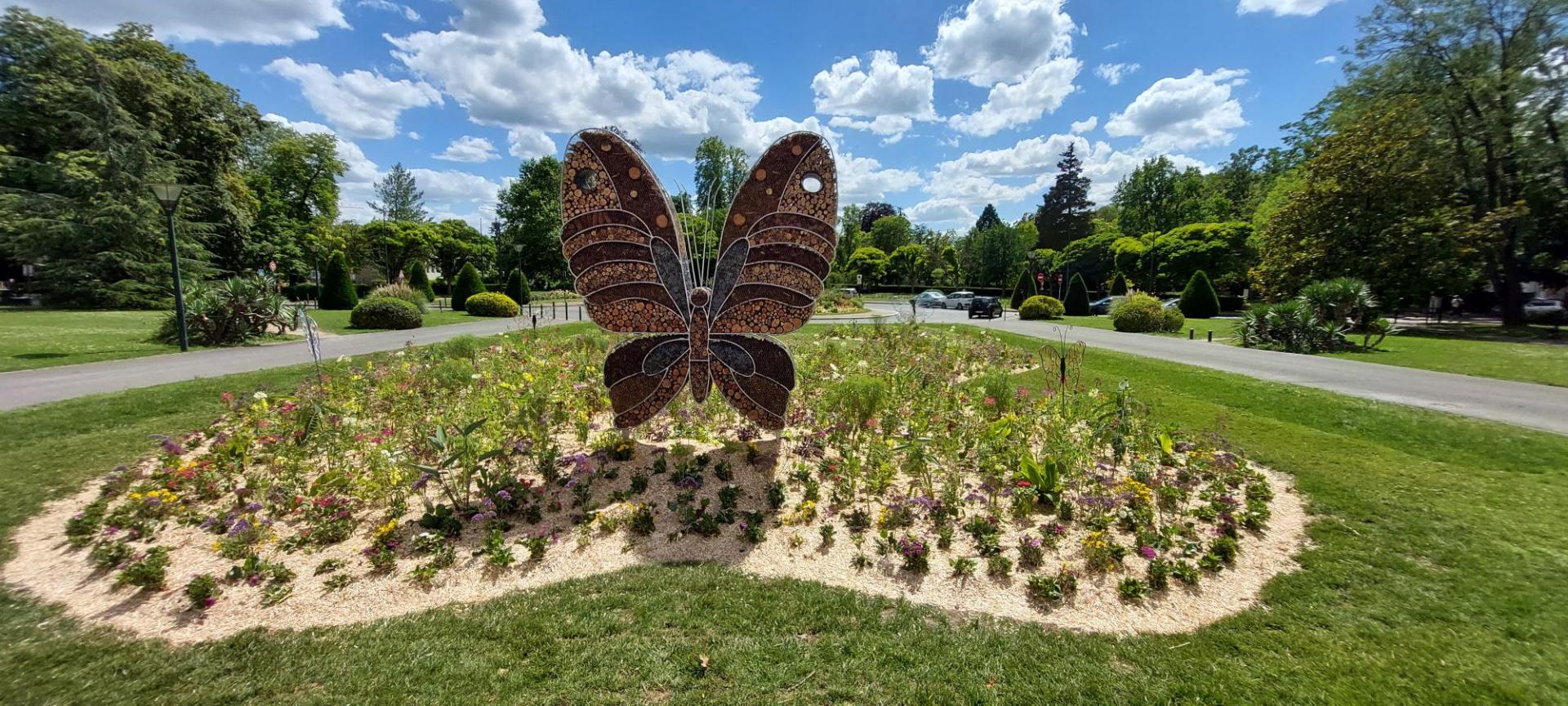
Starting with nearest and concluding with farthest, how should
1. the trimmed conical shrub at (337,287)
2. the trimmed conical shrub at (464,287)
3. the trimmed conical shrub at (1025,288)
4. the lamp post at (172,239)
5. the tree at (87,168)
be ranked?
the lamp post at (172,239) → the tree at (87,168) → the trimmed conical shrub at (337,287) → the trimmed conical shrub at (464,287) → the trimmed conical shrub at (1025,288)

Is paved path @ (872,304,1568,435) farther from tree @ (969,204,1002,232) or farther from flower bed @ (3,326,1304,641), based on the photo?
tree @ (969,204,1002,232)

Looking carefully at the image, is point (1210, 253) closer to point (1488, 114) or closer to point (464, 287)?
point (1488, 114)

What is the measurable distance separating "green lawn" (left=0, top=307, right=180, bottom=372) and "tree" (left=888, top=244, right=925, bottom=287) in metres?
52.8

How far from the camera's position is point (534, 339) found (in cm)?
1165

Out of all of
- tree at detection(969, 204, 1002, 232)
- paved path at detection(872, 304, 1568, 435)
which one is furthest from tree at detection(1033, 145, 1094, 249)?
paved path at detection(872, 304, 1568, 435)

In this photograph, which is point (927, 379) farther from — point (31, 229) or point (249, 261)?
point (249, 261)

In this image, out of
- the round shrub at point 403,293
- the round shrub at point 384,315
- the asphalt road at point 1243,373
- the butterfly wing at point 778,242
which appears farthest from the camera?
the round shrub at point 403,293

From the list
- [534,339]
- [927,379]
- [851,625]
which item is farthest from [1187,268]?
[851,625]

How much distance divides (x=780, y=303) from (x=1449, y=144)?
1158 inches

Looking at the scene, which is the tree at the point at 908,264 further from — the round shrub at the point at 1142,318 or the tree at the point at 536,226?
the round shrub at the point at 1142,318

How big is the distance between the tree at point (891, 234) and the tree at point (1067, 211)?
17.5 meters

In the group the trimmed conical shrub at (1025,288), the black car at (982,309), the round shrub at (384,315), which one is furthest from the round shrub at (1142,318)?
the round shrub at (384,315)

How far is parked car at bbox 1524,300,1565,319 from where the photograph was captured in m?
24.5

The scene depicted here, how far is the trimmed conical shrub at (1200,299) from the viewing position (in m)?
28.8
